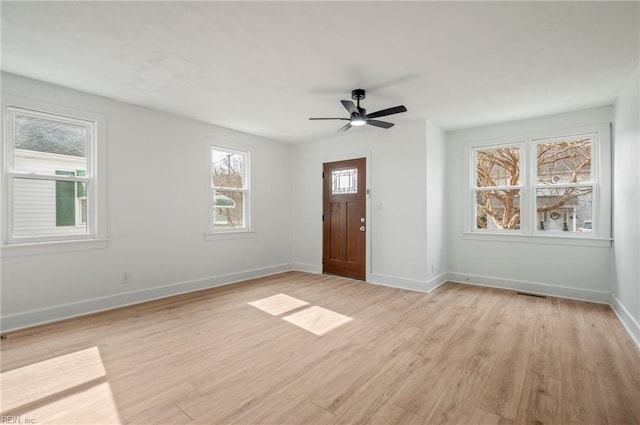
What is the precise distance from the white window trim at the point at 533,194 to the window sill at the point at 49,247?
5597mm

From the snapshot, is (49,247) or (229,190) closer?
(49,247)

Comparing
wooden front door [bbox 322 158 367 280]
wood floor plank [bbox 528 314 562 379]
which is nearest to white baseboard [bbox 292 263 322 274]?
wooden front door [bbox 322 158 367 280]

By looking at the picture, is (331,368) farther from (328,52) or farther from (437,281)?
(437,281)

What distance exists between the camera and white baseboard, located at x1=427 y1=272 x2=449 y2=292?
483 cm

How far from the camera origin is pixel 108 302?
3.89 metres

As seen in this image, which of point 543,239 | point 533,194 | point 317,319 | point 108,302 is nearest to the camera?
point 317,319

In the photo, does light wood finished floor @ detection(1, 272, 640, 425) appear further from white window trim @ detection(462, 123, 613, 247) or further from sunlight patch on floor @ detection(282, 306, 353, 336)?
white window trim @ detection(462, 123, 613, 247)

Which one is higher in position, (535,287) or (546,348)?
(535,287)

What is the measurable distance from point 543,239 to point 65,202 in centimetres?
658

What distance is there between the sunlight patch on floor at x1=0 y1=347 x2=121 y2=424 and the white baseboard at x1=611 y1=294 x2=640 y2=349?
4.47 metres

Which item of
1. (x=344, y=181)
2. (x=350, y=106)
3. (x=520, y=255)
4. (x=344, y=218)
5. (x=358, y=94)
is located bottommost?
(x=520, y=255)

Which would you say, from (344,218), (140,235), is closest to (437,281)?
(344,218)

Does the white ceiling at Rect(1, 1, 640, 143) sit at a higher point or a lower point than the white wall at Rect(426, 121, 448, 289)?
higher

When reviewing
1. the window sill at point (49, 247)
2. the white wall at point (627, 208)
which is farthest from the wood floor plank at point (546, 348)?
the window sill at point (49, 247)
